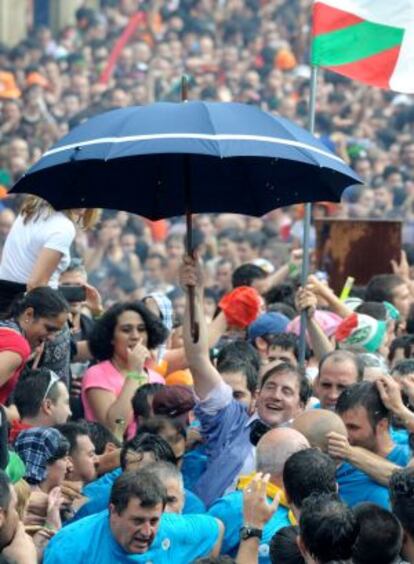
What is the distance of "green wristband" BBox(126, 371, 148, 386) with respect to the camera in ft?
32.1

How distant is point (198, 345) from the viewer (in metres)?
8.63

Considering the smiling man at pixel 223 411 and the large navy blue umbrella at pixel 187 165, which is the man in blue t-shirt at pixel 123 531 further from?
the large navy blue umbrella at pixel 187 165

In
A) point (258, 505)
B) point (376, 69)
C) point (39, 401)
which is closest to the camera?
point (258, 505)

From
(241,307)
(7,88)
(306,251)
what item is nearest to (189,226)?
(306,251)

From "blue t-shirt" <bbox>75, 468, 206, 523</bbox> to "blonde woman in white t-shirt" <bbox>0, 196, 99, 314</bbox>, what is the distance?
1.80m

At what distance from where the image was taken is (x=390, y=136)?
2658cm

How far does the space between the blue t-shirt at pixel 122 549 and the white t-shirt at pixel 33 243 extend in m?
2.70

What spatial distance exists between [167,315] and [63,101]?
13.9 m

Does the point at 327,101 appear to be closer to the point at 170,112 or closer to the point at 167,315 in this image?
the point at 167,315

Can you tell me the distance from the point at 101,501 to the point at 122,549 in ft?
2.79

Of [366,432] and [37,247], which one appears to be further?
[37,247]

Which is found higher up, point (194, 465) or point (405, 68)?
point (405, 68)

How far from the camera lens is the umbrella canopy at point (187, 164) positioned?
816 centimetres

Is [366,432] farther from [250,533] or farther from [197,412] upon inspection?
[250,533]
